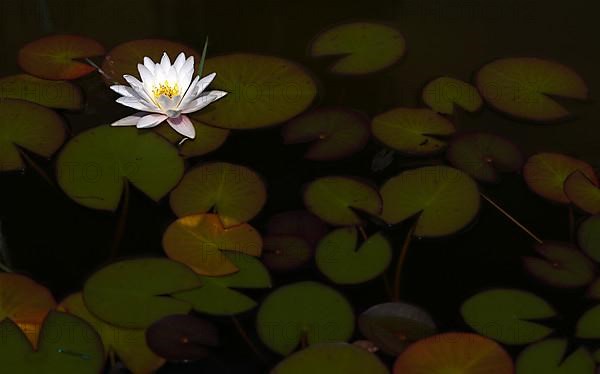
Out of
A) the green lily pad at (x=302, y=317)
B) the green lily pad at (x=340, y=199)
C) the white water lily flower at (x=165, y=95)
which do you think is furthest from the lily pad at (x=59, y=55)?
the green lily pad at (x=302, y=317)

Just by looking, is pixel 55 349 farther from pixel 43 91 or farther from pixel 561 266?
pixel 561 266

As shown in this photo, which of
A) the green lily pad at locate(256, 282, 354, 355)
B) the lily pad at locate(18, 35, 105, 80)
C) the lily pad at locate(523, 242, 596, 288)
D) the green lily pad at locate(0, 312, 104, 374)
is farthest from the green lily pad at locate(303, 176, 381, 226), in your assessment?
the lily pad at locate(18, 35, 105, 80)

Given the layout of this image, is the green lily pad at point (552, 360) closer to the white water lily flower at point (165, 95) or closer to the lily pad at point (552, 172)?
the lily pad at point (552, 172)

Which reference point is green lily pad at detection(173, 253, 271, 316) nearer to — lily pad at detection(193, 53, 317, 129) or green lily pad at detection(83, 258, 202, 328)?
green lily pad at detection(83, 258, 202, 328)

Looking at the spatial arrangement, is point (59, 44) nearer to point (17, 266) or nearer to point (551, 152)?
point (17, 266)

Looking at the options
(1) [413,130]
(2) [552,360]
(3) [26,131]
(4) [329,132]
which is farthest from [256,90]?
(2) [552,360]
